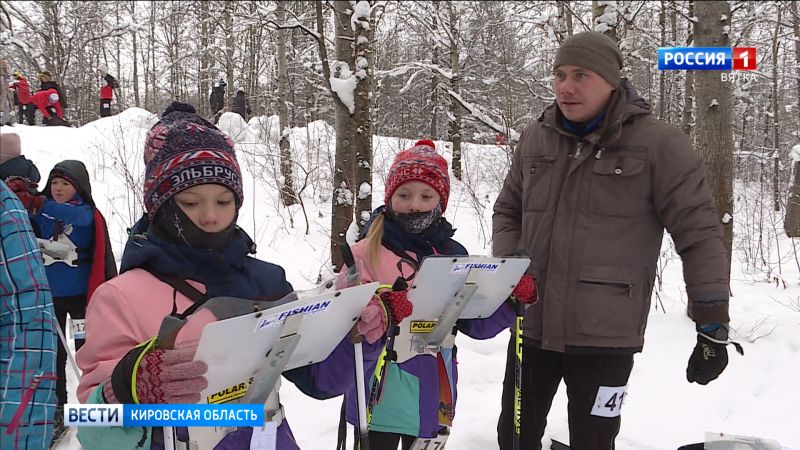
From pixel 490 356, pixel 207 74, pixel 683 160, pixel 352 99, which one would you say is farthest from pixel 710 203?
pixel 207 74

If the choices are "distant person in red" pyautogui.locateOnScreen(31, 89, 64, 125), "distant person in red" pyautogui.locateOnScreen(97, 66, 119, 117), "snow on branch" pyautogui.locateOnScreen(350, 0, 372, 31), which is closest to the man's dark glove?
"snow on branch" pyautogui.locateOnScreen(350, 0, 372, 31)

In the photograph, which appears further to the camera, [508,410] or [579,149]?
[508,410]

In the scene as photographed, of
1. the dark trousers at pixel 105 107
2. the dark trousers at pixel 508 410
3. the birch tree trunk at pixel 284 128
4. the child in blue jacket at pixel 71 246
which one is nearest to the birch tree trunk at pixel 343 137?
the child in blue jacket at pixel 71 246

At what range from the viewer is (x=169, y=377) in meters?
1.13

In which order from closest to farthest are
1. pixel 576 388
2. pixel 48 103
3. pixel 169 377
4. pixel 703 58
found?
pixel 169 377, pixel 576 388, pixel 703 58, pixel 48 103

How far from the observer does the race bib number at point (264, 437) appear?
1.53 metres

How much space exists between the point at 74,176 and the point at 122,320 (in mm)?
3173

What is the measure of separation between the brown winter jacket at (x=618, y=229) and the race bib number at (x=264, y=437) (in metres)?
1.29

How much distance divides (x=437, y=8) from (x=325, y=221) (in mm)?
7331

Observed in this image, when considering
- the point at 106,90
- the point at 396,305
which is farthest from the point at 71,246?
the point at 106,90

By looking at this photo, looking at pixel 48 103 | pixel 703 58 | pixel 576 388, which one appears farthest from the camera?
pixel 48 103

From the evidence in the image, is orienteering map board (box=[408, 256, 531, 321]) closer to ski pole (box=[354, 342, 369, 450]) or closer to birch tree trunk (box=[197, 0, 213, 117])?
ski pole (box=[354, 342, 369, 450])

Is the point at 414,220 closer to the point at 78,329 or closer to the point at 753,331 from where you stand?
the point at 78,329

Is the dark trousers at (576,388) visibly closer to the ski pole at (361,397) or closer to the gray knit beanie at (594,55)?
the ski pole at (361,397)
